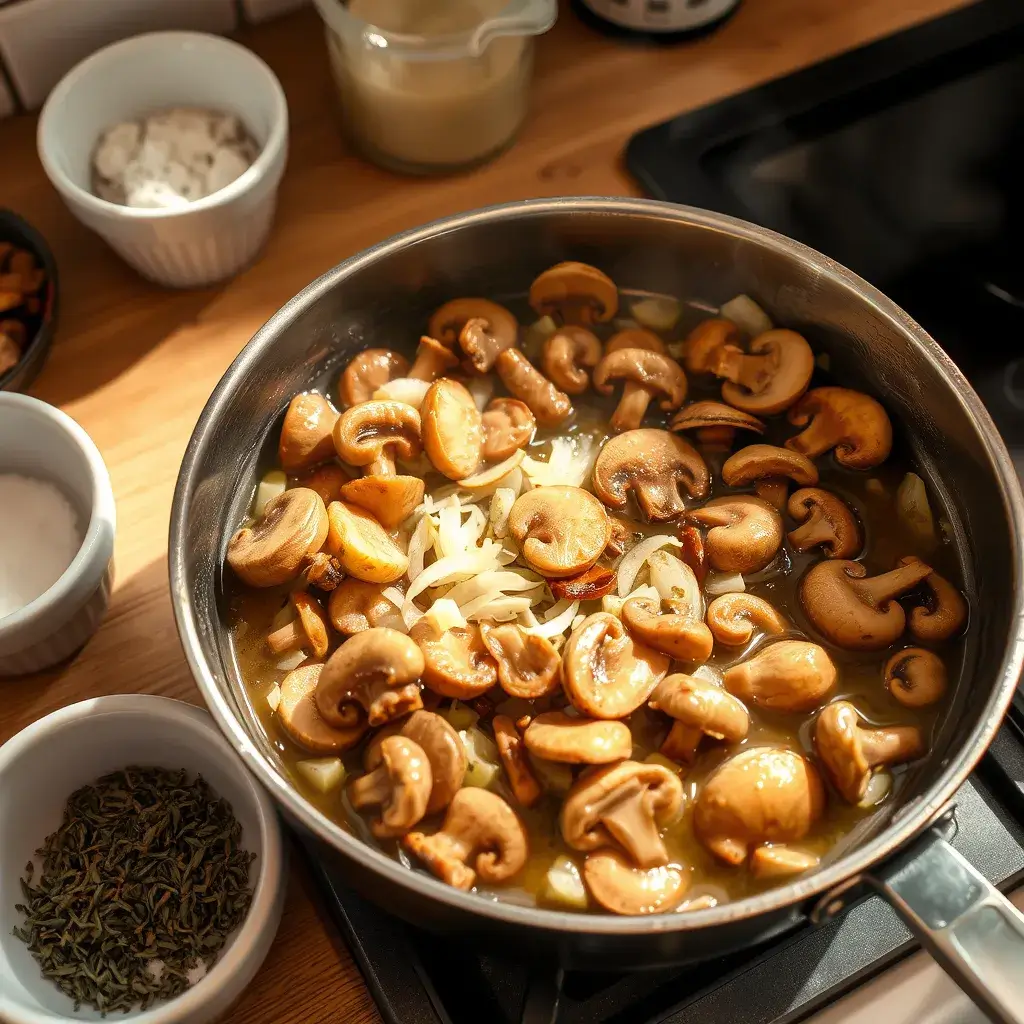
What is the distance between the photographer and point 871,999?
3.38 ft

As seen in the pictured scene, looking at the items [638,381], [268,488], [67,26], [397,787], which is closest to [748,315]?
[638,381]

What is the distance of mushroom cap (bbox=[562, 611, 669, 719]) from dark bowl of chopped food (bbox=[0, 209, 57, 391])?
80cm

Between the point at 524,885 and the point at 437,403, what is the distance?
1.70ft

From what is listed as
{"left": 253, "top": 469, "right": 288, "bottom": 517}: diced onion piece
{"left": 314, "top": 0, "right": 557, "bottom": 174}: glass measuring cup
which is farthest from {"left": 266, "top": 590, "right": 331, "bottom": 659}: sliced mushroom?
{"left": 314, "top": 0, "right": 557, "bottom": 174}: glass measuring cup

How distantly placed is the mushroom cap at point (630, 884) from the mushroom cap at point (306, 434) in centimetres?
53

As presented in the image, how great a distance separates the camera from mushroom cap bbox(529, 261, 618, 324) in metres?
1.28

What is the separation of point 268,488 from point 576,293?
0.44 meters

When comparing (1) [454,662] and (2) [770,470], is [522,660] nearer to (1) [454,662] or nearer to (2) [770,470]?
(1) [454,662]

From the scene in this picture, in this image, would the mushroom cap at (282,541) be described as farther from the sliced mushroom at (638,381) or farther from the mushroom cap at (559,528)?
the sliced mushroom at (638,381)

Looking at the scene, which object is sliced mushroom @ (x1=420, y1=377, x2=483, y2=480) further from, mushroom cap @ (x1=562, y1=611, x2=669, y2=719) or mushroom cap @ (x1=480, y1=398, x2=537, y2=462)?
mushroom cap @ (x1=562, y1=611, x2=669, y2=719)

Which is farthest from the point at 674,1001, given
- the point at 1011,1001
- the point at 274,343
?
the point at 274,343

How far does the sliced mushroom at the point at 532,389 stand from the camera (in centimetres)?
126

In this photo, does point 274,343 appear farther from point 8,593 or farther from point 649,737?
point 649,737

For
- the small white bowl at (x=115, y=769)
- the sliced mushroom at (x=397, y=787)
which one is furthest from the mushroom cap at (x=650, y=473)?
the small white bowl at (x=115, y=769)
